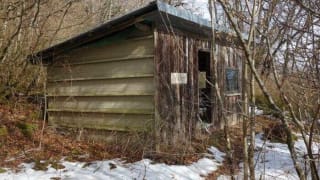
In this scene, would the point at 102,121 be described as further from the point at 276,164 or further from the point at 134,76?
the point at 276,164

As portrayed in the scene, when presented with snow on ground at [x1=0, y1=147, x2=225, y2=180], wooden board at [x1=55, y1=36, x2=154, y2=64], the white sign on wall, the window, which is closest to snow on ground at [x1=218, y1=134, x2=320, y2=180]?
snow on ground at [x1=0, y1=147, x2=225, y2=180]

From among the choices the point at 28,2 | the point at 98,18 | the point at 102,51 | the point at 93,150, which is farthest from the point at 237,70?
the point at 98,18

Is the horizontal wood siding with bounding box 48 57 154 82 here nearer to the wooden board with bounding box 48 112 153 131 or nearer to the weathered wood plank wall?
the weathered wood plank wall

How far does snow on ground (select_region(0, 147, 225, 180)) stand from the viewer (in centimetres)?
573

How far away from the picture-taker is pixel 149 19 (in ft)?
22.0

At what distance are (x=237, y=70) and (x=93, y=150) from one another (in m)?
5.25

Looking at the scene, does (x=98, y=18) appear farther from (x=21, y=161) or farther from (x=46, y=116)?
(x=21, y=161)

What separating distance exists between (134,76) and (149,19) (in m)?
1.18

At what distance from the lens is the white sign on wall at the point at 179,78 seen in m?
7.24

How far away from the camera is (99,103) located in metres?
7.86

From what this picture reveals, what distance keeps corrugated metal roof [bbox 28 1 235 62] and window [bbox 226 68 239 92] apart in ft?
7.10

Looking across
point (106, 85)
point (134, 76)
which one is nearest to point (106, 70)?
point (106, 85)

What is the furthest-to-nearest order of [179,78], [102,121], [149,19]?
[102,121] → [179,78] → [149,19]

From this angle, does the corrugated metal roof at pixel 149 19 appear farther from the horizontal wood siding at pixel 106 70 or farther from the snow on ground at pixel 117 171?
the snow on ground at pixel 117 171
